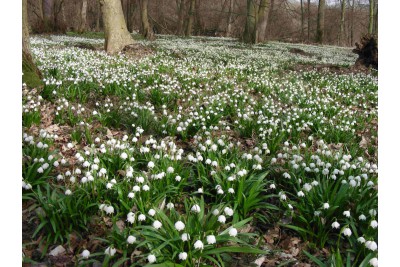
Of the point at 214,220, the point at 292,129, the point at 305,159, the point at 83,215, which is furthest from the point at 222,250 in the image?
the point at 292,129

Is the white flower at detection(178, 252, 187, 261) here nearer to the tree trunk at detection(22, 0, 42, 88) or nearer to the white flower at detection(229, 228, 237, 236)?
the white flower at detection(229, 228, 237, 236)

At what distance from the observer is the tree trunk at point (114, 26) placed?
1053 centimetres

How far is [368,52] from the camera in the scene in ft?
37.6

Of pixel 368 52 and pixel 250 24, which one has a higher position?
pixel 250 24

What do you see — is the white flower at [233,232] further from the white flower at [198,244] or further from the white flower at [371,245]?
the white flower at [371,245]

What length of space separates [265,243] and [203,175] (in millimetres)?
958

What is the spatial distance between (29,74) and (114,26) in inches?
226

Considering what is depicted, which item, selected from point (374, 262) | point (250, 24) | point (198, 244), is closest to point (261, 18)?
point (250, 24)

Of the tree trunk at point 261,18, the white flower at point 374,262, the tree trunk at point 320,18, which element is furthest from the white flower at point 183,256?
the tree trunk at point 320,18

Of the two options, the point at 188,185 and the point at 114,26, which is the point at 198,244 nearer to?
the point at 188,185

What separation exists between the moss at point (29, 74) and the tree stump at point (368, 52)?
1064 centimetres

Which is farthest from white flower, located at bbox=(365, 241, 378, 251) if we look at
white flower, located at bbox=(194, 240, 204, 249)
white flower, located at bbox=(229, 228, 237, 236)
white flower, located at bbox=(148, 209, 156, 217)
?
white flower, located at bbox=(148, 209, 156, 217)

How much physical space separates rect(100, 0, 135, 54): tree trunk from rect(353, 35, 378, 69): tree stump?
27.9ft

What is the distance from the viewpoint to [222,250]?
2.18 m
